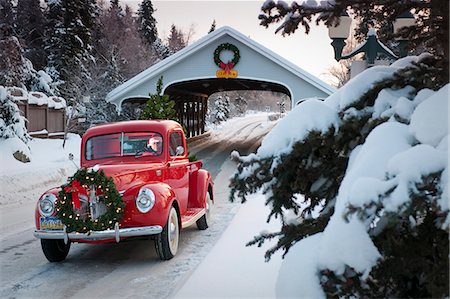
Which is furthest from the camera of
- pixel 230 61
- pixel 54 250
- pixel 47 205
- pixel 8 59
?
pixel 230 61

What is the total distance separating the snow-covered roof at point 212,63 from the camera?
2297cm

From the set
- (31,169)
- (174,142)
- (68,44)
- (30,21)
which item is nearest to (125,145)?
(174,142)

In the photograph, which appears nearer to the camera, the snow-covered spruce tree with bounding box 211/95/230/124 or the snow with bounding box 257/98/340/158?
the snow with bounding box 257/98/340/158

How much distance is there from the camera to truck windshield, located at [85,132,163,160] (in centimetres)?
749

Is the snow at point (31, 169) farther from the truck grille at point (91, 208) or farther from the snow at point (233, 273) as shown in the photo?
the snow at point (233, 273)

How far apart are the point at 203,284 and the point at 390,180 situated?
126 inches

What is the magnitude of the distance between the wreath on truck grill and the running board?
130 centimetres

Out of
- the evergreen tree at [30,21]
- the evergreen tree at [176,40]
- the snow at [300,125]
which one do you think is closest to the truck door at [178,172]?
the snow at [300,125]

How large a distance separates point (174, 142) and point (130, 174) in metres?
1.54

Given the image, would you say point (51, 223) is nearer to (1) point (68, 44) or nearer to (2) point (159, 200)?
(2) point (159, 200)

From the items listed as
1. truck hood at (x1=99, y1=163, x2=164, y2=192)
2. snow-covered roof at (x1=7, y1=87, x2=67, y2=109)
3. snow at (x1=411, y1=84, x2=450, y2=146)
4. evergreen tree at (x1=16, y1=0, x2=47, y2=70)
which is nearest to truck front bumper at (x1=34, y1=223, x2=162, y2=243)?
truck hood at (x1=99, y1=163, x2=164, y2=192)

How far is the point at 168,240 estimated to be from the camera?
6254 mm

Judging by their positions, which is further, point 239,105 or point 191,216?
point 239,105

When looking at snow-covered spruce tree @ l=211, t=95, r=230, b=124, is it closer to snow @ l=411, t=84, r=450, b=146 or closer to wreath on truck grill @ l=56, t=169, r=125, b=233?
wreath on truck grill @ l=56, t=169, r=125, b=233
